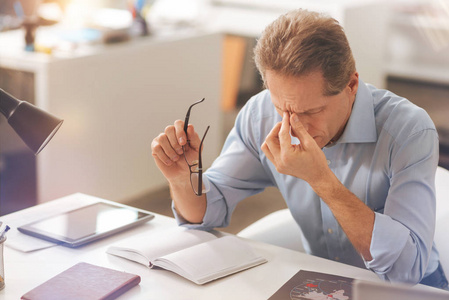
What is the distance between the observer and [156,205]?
125 inches

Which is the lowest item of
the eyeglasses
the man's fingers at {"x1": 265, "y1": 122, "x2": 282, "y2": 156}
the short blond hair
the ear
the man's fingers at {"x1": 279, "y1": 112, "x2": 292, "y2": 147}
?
the eyeglasses

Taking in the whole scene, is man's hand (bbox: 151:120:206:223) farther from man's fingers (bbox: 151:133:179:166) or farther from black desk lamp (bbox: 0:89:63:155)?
black desk lamp (bbox: 0:89:63:155)

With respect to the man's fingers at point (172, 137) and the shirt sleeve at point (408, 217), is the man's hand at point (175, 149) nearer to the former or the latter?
the man's fingers at point (172, 137)

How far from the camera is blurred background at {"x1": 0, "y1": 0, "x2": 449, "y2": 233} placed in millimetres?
2727

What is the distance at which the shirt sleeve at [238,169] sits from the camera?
61.5 inches

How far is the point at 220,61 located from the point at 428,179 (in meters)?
2.30

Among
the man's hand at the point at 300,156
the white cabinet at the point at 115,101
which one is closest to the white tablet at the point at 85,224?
the man's hand at the point at 300,156

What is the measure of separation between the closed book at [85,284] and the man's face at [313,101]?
0.47 metres

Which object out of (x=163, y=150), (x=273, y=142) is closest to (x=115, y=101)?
(x=163, y=150)

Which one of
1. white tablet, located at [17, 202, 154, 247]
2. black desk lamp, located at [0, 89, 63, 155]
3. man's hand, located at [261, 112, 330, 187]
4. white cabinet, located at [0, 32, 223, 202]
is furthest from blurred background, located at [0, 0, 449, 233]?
man's hand, located at [261, 112, 330, 187]

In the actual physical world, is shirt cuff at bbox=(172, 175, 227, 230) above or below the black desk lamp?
below

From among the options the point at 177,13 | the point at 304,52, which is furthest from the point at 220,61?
the point at 304,52

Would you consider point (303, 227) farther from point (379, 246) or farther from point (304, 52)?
point (304, 52)

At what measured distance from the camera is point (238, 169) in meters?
1.59
